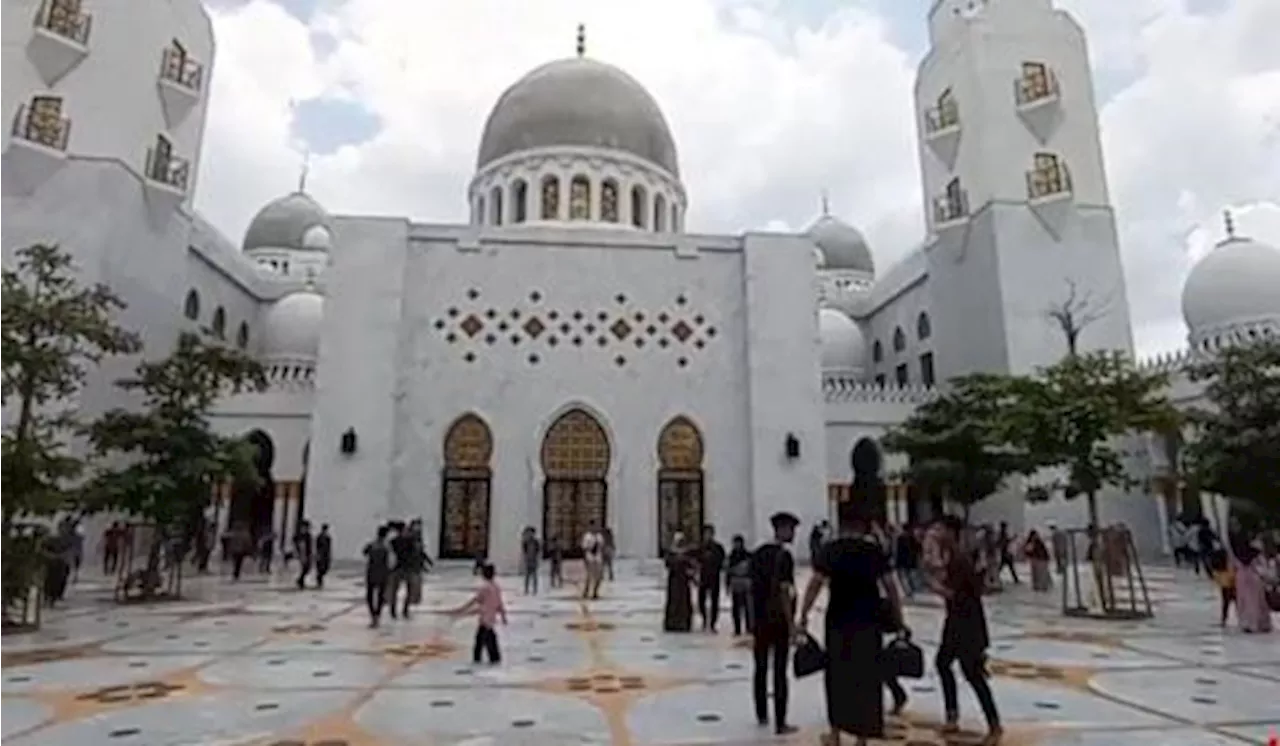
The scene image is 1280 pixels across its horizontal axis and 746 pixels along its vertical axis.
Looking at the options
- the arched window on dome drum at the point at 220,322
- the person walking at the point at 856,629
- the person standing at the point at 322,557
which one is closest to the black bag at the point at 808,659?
the person walking at the point at 856,629

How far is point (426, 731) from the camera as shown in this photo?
489 cm

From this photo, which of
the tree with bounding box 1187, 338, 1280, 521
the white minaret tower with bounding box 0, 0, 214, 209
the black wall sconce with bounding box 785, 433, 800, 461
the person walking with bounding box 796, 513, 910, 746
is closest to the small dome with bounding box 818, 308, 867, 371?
the black wall sconce with bounding box 785, 433, 800, 461

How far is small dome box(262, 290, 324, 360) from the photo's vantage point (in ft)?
87.9

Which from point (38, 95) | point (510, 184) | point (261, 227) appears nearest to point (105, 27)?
point (38, 95)

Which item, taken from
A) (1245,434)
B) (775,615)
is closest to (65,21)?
(775,615)

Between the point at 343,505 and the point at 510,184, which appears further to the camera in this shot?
the point at 510,184

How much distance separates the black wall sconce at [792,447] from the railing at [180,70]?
1681 cm

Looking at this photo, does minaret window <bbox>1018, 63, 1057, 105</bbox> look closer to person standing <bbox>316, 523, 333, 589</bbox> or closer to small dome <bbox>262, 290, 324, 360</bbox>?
person standing <bbox>316, 523, 333, 589</bbox>

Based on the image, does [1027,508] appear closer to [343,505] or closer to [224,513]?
[343,505]

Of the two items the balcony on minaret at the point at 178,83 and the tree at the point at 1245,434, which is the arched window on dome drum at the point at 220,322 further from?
the tree at the point at 1245,434

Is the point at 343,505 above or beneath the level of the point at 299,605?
above

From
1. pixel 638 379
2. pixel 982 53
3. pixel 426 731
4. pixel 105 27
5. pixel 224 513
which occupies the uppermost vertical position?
pixel 982 53

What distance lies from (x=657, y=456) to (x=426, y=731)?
14.2 meters

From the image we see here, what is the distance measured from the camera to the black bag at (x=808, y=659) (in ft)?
14.1
